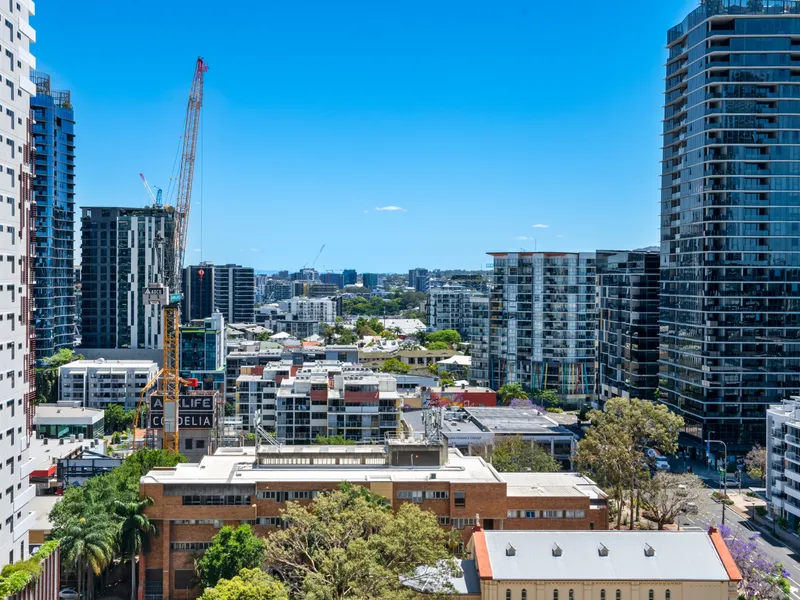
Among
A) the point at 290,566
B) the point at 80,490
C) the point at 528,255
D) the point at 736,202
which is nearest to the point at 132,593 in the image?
the point at 80,490

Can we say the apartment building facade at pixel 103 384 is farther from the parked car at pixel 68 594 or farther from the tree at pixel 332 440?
the parked car at pixel 68 594

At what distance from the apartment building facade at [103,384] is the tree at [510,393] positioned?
5851 centimetres

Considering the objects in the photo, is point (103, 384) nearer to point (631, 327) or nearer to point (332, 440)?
point (332, 440)

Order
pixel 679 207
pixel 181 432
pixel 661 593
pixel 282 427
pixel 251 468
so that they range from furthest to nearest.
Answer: pixel 679 207
pixel 282 427
pixel 181 432
pixel 251 468
pixel 661 593

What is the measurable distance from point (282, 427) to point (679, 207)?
190 feet

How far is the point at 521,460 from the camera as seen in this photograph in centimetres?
7644

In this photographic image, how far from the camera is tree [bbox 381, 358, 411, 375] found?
159375 millimetres

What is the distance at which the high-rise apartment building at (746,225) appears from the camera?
96.3m

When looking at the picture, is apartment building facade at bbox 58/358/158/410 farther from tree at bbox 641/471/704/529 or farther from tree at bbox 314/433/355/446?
tree at bbox 641/471/704/529

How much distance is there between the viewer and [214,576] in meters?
52.4

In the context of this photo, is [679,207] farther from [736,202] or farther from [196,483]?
[196,483]

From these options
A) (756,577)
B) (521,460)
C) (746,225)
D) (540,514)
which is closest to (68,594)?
(540,514)

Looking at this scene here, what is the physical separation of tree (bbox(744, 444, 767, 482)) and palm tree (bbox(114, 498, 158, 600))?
62.3 metres

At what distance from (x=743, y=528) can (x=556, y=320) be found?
68518mm
